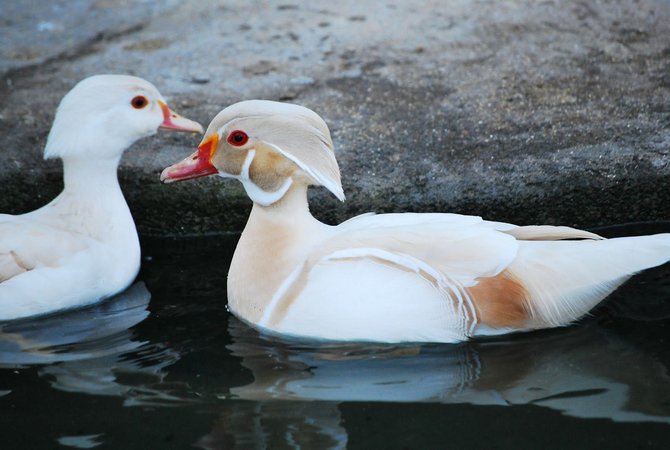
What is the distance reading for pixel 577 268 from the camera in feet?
15.6

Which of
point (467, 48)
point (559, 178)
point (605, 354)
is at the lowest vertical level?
point (605, 354)

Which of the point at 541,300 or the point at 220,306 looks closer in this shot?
the point at 541,300

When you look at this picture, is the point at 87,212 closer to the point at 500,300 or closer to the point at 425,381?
the point at 425,381

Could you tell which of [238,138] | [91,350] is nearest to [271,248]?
[238,138]

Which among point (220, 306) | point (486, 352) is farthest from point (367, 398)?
point (220, 306)

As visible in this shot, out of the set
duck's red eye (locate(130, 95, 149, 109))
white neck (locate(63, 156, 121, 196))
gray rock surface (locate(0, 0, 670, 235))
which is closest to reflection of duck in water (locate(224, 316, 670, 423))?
white neck (locate(63, 156, 121, 196))

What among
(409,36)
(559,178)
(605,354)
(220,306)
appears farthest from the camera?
(409,36)

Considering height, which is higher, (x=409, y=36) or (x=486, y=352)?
(x=409, y=36)

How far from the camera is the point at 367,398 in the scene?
4395mm

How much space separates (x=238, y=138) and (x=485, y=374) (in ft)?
5.37

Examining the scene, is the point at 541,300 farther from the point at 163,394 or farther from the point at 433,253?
the point at 163,394

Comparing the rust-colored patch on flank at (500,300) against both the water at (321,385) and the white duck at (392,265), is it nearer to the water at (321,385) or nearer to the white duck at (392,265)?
the white duck at (392,265)

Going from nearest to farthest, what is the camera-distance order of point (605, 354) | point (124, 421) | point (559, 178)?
1. point (124, 421)
2. point (605, 354)
3. point (559, 178)

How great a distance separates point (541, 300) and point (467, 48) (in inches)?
136
